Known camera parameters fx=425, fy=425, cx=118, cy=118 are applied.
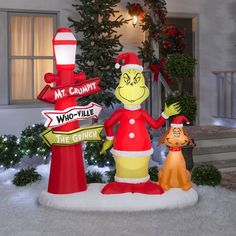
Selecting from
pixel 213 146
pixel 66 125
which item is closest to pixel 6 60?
pixel 66 125

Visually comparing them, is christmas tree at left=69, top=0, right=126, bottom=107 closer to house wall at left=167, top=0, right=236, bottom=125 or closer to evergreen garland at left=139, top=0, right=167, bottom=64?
evergreen garland at left=139, top=0, right=167, bottom=64

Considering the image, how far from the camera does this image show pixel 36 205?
4414mm

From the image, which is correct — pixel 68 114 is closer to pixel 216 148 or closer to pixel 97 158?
pixel 97 158

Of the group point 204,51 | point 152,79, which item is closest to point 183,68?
point 152,79

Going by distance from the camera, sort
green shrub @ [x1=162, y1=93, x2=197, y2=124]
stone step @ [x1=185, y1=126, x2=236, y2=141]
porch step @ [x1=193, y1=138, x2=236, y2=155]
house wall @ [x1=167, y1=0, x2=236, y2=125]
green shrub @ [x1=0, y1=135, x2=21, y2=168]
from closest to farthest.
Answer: green shrub @ [x1=0, y1=135, x2=21, y2=168] < green shrub @ [x1=162, y1=93, x2=197, y2=124] < porch step @ [x1=193, y1=138, x2=236, y2=155] < stone step @ [x1=185, y1=126, x2=236, y2=141] < house wall @ [x1=167, y1=0, x2=236, y2=125]

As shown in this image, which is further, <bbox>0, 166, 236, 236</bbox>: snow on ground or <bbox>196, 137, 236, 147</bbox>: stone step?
<bbox>196, 137, 236, 147</bbox>: stone step

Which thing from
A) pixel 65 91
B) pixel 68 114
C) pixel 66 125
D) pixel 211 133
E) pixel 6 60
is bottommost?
pixel 211 133

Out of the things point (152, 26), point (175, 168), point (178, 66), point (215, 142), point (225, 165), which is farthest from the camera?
point (152, 26)

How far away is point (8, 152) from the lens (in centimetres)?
564

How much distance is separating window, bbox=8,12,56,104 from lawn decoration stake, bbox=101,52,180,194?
2.96m

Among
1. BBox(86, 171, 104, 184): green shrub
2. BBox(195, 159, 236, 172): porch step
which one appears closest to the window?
BBox(86, 171, 104, 184): green shrub

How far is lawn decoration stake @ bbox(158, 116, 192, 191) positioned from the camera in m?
4.54

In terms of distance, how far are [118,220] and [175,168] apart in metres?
0.98

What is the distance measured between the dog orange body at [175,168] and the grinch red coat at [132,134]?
25 centimetres
